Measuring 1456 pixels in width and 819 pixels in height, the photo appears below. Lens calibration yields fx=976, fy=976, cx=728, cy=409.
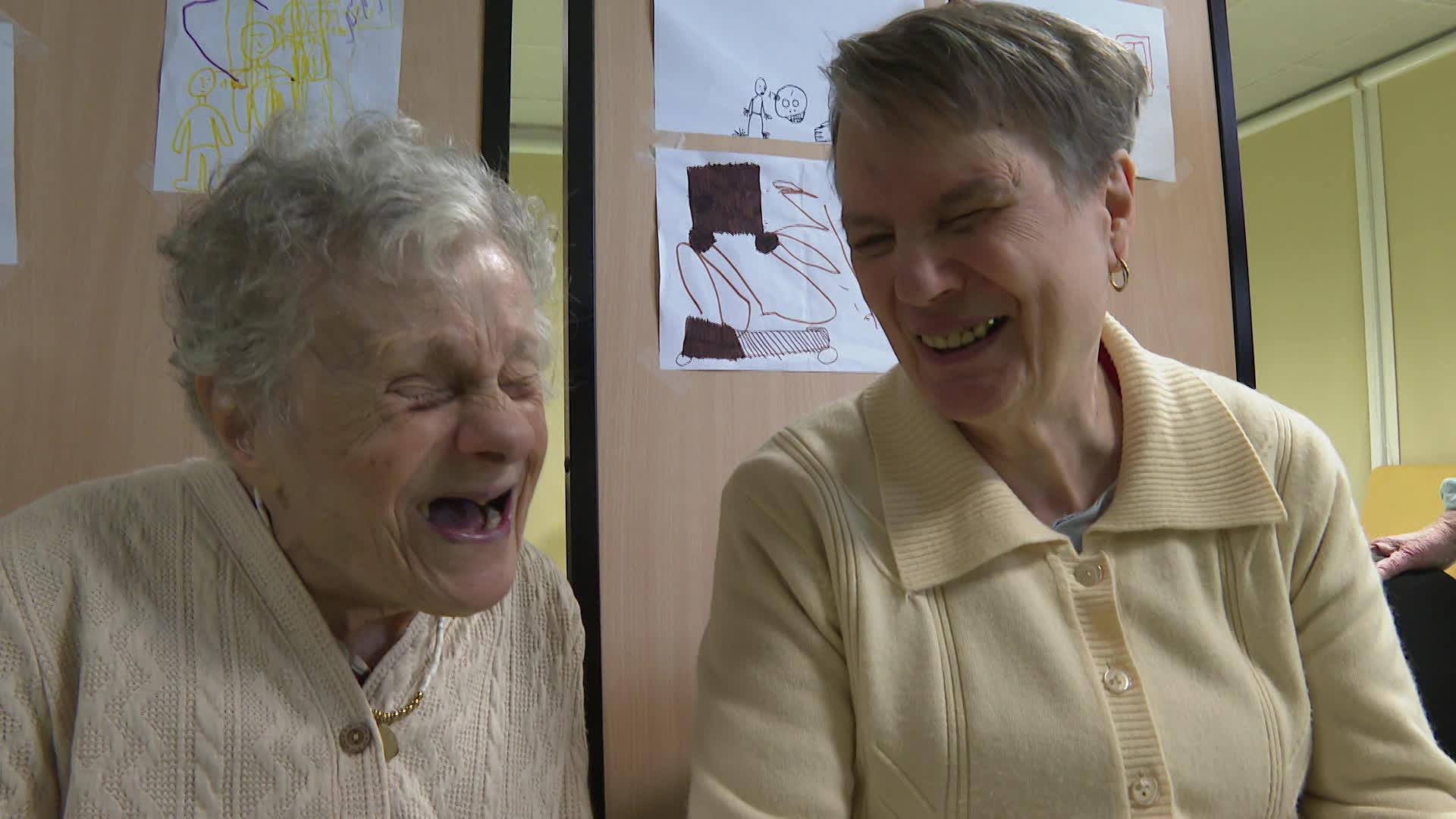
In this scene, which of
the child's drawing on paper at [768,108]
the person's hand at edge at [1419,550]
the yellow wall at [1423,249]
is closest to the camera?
the child's drawing on paper at [768,108]

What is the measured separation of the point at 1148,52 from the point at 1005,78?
907 mm

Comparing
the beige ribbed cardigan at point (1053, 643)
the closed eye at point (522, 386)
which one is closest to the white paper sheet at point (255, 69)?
the closed eye at point (522, 386)

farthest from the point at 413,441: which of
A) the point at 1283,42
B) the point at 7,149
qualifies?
the point at 1283,42

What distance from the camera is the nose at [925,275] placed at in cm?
91

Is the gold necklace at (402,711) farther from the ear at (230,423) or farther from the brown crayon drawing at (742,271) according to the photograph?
the brown crayon drawing at (742,271)

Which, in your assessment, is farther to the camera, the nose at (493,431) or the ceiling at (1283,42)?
the ceiling at (1283,42)

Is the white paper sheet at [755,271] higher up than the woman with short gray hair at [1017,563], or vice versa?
the white paper sheet at [755,271]

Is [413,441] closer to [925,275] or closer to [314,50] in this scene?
[925,275]

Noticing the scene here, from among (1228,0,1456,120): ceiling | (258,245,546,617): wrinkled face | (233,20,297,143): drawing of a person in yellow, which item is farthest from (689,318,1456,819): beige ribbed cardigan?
(1228,0,1456,120): ceiling

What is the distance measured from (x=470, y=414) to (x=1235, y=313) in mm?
1286

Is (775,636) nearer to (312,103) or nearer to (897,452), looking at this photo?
(897,452)

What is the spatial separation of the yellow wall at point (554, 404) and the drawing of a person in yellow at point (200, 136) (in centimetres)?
37

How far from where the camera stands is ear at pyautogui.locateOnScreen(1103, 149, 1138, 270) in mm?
975

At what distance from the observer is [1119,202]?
3.25 feet
